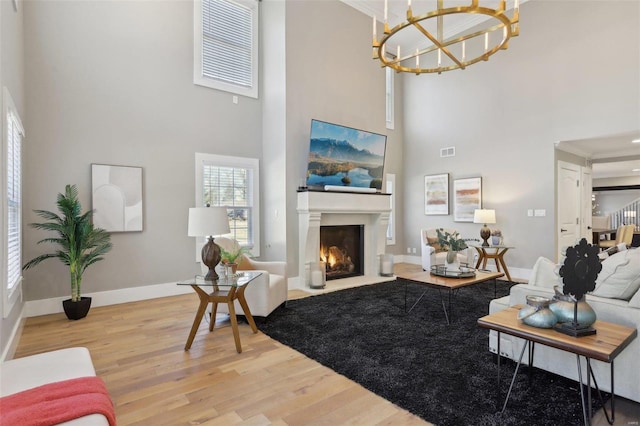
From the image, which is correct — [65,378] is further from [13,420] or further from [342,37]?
[342,37]

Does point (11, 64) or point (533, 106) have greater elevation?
point (533, 106)

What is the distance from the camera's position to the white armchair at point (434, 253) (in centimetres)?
617

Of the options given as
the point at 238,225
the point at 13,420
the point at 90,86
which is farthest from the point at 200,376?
the point at 90,86

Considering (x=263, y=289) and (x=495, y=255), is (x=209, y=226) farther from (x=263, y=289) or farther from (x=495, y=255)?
(x=495, y=255)

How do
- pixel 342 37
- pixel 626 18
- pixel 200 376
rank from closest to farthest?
pixel 200 376 < pixel 626 18 < pixel 342 37

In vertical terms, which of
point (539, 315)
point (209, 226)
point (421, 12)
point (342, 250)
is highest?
point (421, 12)

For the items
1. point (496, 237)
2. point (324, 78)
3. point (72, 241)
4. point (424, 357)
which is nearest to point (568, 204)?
point (496, 237)

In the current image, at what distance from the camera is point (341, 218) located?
20.3ft

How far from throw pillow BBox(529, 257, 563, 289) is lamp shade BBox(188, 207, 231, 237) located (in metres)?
2.72

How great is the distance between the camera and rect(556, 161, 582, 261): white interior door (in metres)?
6.05

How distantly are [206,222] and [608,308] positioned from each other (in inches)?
124

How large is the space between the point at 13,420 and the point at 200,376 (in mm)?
1438

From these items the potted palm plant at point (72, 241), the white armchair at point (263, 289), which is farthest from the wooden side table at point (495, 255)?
the potted palm plant at point (72, 241)

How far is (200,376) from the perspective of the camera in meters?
2.54
